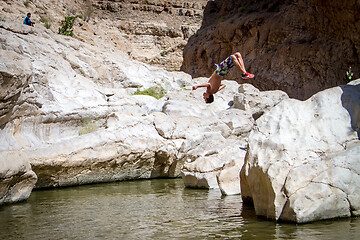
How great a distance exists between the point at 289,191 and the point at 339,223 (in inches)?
30.4

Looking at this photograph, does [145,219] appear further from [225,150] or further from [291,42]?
[291,42]

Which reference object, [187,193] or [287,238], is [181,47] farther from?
[287,238]

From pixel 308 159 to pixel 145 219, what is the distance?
2.63m

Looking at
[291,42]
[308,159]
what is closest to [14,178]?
[308,159]

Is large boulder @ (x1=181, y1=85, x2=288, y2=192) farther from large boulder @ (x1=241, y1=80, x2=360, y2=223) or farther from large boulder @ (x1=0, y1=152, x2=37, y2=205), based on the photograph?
large boulder @ (x1=0, y1=152, x2=37, y2=205)

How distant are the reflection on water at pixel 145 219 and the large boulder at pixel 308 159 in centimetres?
24

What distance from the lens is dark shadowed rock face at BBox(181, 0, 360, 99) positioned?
854 inches

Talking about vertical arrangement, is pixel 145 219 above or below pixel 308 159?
below

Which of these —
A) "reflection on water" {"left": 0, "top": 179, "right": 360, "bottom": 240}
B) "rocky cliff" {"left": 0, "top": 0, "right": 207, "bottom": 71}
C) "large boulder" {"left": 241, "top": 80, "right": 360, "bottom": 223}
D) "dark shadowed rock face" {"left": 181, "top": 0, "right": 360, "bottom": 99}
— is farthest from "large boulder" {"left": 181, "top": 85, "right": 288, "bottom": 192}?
"rocky cliff" {"left": 0, "top": 0, "right": 207, "bottom": 71}

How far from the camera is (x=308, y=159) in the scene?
5.90 meters

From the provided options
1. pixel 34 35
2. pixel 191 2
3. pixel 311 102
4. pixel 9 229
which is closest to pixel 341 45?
pixel 34 35

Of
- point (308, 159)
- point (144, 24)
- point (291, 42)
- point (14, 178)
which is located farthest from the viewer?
point (144, 24)

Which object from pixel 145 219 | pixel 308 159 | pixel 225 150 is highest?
pixel 225 150

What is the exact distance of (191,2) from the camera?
44.8m
